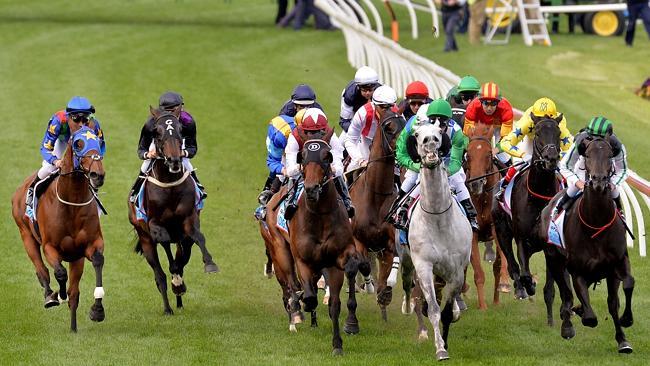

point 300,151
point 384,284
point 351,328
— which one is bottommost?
point 351,328

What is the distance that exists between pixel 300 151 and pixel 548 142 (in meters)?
2.32

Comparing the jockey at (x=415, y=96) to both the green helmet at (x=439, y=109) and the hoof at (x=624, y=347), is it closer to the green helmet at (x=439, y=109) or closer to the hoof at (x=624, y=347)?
the green helmet at (x=439, y=109)

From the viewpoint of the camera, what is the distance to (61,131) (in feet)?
44.2

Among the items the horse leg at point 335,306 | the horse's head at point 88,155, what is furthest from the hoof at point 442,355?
the horse's head at point 88,155

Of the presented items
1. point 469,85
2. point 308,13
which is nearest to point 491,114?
point 469,85

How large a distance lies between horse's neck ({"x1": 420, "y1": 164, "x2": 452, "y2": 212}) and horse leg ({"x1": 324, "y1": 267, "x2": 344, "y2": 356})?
127 centimetres

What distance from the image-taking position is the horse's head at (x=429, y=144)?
36.3 ft

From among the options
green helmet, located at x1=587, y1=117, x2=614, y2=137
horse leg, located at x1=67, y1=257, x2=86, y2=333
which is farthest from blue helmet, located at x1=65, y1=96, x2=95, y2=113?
green helmet, located at x1=587, y1=117, x2=614, y2=137

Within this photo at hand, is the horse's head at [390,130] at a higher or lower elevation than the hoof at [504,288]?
higher

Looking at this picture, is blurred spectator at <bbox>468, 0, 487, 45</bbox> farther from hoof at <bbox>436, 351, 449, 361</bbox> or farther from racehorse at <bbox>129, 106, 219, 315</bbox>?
hoof at <bbox>436, 351, 449, 361</bbox>

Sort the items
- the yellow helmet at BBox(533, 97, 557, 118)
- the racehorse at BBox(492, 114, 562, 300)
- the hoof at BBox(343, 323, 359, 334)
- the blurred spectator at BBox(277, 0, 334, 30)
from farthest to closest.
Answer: the blurred spectator at BBox(277, 0, 334, 30), the yellow helmet at BBox(533, 97, 557, 118), the hoof at BBox(343, 323, 359, 334), the racehorse at BBox(492, 114, 562, 300)

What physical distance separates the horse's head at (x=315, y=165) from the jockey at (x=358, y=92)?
283 cm

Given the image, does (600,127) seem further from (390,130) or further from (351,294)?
(351,294)

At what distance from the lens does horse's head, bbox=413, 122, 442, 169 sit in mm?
11078
